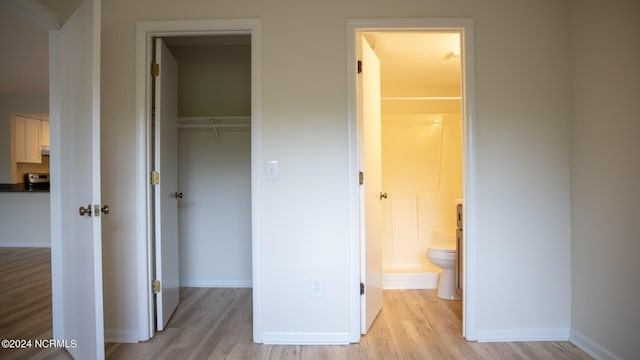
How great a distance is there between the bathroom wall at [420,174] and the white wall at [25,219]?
5038 millimetres

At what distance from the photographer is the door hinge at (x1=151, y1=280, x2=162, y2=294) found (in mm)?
2266

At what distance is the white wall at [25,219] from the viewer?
4926 millimetres

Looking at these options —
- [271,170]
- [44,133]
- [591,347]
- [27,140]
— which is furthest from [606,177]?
[44,133]

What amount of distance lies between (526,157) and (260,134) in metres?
1.73

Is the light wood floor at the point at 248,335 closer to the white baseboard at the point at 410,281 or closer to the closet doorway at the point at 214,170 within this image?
the white baseboard at the point at 410,281

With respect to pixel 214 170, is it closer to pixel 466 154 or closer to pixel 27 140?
pixel 466 154

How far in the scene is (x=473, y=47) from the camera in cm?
213

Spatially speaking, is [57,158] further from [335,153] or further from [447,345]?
[447,345]

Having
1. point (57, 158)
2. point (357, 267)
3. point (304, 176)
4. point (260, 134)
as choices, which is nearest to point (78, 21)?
point (57, 158)

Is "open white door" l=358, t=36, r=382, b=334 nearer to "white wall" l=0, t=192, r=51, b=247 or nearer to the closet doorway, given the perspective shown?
the closet doorway

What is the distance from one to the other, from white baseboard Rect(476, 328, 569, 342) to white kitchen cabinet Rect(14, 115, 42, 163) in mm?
6865

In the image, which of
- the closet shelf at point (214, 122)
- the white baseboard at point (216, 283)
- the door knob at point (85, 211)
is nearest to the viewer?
the door knob at point (85, 211)

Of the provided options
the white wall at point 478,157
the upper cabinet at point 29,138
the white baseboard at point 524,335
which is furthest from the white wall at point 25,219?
the white baseboard at point 524,335

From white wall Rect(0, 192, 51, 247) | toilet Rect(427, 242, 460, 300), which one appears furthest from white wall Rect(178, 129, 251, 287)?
white wall Rect(0, 192, 51, 247)
